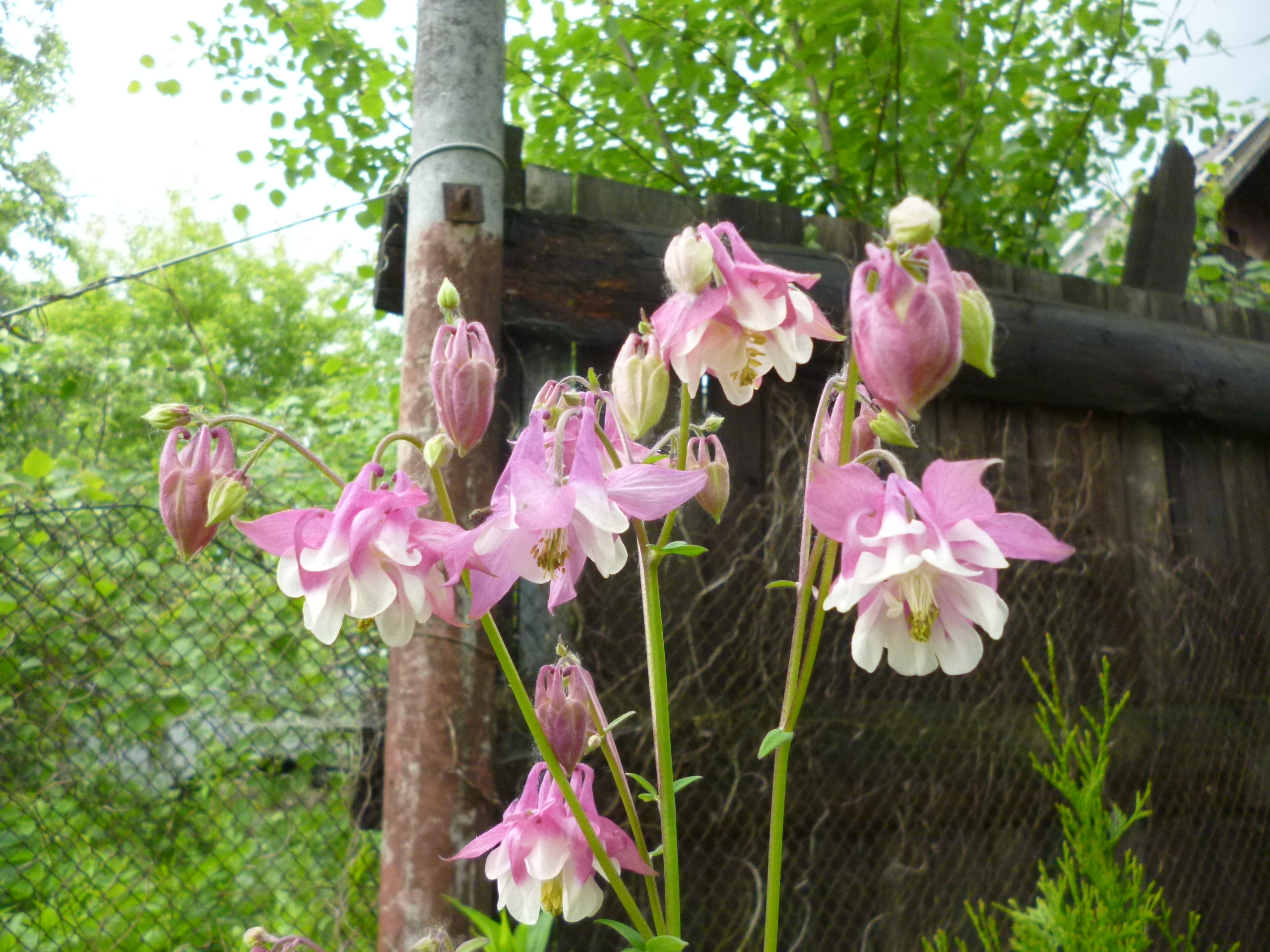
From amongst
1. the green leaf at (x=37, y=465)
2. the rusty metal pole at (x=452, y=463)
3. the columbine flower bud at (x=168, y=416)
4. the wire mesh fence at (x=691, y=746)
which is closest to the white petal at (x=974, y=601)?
the columbine flower bud at (x=168, y=416)

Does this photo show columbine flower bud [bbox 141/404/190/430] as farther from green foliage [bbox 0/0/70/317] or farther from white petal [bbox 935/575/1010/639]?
green foliage [bbox 0/0/70/317]

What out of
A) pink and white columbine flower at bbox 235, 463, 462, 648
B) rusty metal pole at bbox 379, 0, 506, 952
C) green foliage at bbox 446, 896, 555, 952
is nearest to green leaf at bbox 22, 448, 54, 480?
rusty metal pole at bbox 379, 0, 506, 952

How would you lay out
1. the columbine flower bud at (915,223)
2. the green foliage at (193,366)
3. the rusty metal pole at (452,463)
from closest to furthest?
1. the columbine flower bud at (915,223)
2. the rusty metal pole at (452,463)
3. the green foliage at (193,366)

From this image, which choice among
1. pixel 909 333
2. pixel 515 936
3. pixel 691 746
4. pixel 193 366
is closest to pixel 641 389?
pixel 909 333

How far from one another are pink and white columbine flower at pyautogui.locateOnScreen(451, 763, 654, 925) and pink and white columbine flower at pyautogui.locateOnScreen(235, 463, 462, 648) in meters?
0.22

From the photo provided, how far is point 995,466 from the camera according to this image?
247 cm

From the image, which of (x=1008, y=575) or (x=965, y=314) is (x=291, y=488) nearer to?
(x=1008, y=575)

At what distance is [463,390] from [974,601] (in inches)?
14.7

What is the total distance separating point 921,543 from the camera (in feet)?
1.73

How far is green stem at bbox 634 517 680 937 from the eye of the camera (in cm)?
67

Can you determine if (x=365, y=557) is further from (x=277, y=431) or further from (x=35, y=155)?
(x=35, y=155)

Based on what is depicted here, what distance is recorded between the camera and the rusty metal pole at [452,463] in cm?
158

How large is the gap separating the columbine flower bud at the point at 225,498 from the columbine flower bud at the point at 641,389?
0.27m

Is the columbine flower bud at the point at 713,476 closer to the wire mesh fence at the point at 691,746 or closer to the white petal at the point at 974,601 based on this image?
the white petal at the point at 974,601
